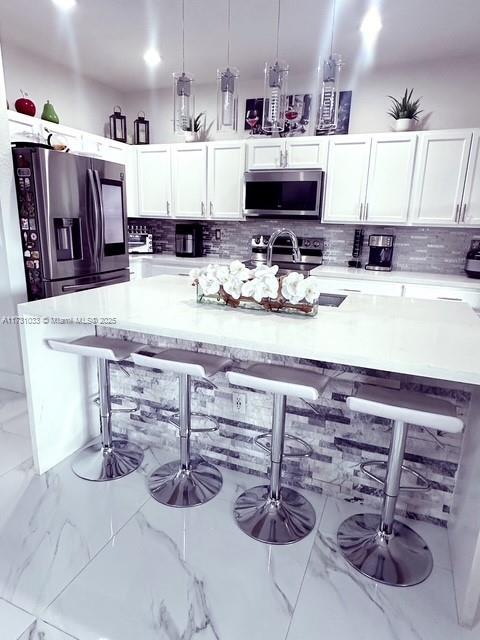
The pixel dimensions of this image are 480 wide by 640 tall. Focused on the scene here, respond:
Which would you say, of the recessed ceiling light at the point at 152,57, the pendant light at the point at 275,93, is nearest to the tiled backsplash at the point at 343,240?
the recessed ceiling light at the point at 152,57

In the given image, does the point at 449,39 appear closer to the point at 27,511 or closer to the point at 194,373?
the point at 194,373

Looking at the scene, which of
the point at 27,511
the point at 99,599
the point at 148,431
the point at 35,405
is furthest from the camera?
the point at 148,431

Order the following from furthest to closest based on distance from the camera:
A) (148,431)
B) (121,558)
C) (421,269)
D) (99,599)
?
(421,269), (148,431), (121,558), (99,599)

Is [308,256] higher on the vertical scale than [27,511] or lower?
higher

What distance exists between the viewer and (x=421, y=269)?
150 inches

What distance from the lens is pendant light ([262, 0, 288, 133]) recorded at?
175 centimetres

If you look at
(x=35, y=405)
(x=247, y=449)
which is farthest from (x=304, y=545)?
(x=35, y=405)

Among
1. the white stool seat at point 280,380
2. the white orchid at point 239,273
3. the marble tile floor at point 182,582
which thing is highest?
the white orchid at point 239,273

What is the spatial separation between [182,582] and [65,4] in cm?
350

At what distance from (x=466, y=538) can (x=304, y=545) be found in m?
0.62

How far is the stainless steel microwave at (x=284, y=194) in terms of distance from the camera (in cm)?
367

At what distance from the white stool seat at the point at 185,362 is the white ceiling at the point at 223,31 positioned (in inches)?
93.7

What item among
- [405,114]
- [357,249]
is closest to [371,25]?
[405,114]

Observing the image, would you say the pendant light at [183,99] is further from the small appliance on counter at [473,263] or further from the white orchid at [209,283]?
the small appliance on counter at [473,263]
